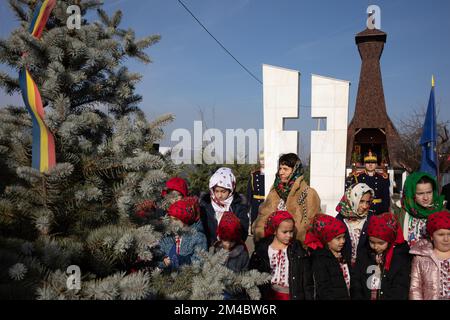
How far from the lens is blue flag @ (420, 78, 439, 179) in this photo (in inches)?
205

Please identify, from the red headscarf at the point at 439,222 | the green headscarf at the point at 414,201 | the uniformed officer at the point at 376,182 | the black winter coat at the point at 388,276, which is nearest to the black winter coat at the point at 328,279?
the black winter coat at the point at 388,276

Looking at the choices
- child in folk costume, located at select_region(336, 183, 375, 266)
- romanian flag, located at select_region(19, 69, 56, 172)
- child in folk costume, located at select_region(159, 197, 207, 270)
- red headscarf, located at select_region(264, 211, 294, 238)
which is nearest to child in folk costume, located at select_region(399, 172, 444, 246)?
child in folk costume, located at select_region(336, 183, 375, 266)

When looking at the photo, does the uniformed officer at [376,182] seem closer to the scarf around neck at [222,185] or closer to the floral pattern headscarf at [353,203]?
the floral pattern headscarf at [353,203]

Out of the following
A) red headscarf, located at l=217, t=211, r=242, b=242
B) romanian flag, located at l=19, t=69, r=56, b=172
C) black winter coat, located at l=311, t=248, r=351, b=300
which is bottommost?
black winter coat, located at l=311, t=248, r=351, b=300

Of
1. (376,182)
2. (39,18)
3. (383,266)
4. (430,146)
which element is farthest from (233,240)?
(430,146)

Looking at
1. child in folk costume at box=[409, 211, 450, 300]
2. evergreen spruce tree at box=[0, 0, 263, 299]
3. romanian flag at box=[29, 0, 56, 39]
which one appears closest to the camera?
evergreen spruce tree at box=[0, 0, 263, 299]

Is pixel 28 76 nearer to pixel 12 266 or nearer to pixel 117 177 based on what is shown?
pixel 117 177

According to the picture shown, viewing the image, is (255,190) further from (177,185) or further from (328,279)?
(328,279)

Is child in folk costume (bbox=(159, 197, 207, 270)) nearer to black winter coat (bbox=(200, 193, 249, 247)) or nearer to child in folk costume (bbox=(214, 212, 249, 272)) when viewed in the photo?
child in folk costume (bbox=(214, 212, 249, 272))

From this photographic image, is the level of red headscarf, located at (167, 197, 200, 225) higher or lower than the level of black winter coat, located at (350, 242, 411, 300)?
higher

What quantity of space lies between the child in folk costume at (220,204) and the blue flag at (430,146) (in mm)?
3348

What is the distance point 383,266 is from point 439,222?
1.66 ft

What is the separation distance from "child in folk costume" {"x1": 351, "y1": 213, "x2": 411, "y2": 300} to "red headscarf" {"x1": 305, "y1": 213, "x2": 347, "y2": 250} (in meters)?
0.24
